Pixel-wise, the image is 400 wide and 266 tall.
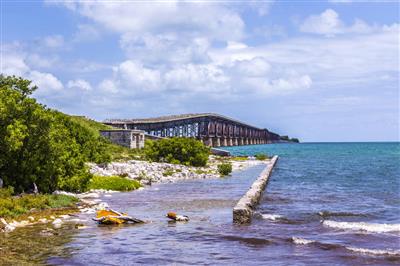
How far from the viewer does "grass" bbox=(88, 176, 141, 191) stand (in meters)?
34.3

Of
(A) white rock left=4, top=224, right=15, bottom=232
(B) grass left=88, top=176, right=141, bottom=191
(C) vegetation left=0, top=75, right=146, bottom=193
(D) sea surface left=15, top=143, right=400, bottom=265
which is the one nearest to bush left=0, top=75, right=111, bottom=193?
(C) vegetation left=0, top=75, right=146, bottom=193

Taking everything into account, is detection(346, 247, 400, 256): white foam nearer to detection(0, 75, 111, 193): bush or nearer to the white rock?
the white rock

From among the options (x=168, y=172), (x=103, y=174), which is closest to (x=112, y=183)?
(x=103, y=174)

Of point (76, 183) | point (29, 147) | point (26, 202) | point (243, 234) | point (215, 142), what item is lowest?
point (243, 234)

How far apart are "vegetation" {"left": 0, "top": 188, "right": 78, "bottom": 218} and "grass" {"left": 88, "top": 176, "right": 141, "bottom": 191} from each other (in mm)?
7141

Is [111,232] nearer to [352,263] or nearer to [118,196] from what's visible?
[352,263]

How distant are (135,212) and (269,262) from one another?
10814 millimetres

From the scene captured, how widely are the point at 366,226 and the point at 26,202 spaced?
48.0 feet

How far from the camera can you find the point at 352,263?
1504 cm

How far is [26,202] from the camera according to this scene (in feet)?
77.5

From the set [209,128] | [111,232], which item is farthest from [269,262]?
[209,128]

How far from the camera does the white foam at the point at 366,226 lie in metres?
20.7

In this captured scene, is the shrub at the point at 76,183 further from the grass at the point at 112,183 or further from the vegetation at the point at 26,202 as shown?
the vegetation at the point at 26,202

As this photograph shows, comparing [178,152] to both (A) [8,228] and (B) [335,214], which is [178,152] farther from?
(A) [8,228]
